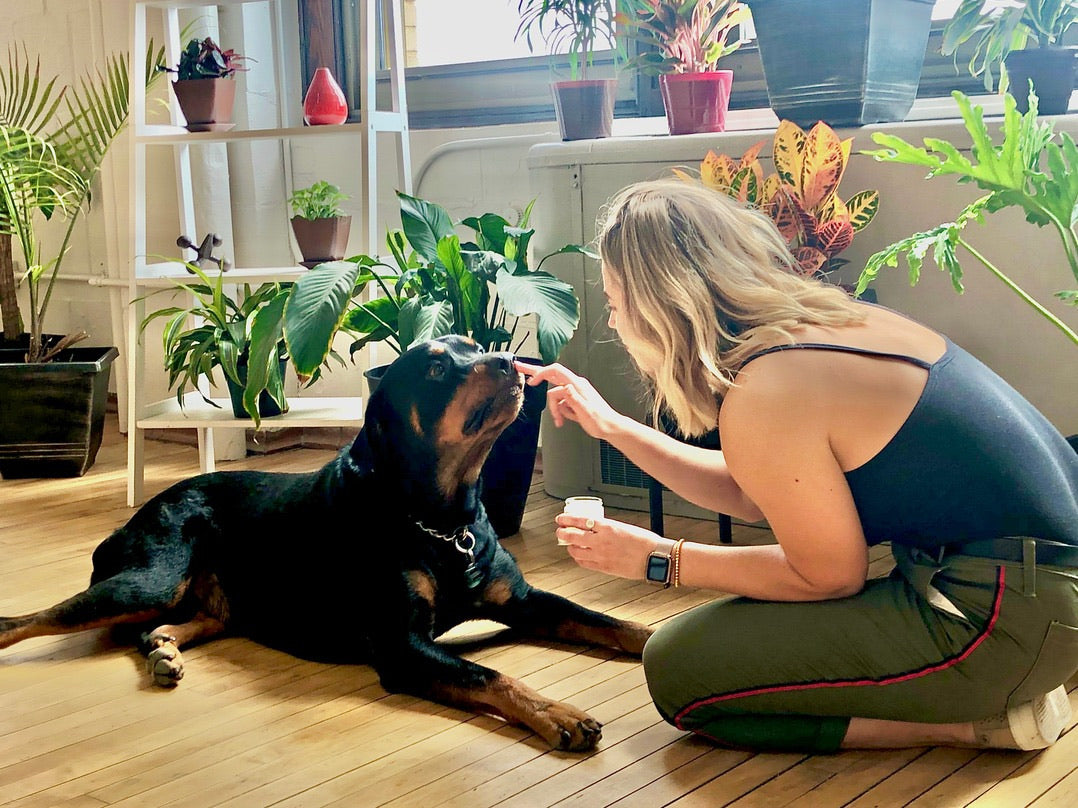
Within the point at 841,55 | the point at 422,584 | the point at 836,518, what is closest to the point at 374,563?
the point at 422,584

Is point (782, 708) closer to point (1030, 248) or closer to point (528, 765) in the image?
point (528, 765)

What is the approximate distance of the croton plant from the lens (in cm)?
252

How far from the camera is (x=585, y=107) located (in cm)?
324

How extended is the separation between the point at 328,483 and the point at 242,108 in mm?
2346

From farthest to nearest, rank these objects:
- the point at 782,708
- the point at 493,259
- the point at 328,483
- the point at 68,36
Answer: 1. the point at 68,36
2. the point at 493,259
3. the point at 328,483
4. the point at 782,708

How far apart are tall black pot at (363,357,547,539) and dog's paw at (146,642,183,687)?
0.93m

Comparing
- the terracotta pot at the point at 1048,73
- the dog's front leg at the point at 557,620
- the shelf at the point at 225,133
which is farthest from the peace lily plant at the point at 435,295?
the terracotta pot at the point at 1048,73

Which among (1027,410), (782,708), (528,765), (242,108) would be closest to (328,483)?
(528,765)

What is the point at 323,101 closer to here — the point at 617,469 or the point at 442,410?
the point at 617,469

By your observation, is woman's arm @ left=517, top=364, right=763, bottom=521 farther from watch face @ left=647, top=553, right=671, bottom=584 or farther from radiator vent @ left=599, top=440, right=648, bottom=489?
radiator vent @ left=599, top=440, right=648, bottom=489

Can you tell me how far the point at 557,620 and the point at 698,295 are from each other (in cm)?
86

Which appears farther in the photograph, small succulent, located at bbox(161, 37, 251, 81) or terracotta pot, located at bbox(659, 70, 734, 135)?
small succulent, located at bbox(161, 37, 251, 81)

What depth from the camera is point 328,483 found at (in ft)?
7.55

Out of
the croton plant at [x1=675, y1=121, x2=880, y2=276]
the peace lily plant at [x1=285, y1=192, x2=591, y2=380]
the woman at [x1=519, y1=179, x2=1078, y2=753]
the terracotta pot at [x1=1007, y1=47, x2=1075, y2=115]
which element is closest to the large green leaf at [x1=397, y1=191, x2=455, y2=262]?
the peace lily plant at [x1=285, y1=192, x2=591, y2=380]
